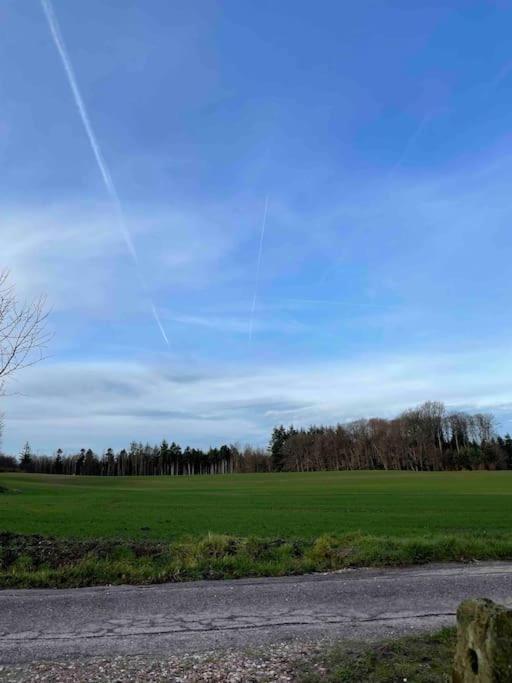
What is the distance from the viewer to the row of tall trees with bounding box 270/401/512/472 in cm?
12938

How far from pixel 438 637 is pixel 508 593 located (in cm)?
354

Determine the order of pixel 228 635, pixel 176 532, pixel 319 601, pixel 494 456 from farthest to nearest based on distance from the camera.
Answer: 1. pixel 494 456
2. pixel 176 532
3. pixel 319 601
4. pixel 228 635

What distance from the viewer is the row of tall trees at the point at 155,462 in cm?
16450

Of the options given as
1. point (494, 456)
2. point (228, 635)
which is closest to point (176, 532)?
point (228, 635)

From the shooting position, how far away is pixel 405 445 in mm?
136375

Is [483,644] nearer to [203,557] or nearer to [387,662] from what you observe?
[387,662]

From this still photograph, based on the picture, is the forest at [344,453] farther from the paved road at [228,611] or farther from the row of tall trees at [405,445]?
the paved road at [228,611]

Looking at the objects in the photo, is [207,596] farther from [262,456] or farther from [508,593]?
Answer: [262,456]

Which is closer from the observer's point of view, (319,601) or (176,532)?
(319,601)

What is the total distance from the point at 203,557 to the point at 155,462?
167150mm

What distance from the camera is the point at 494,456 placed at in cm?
12712

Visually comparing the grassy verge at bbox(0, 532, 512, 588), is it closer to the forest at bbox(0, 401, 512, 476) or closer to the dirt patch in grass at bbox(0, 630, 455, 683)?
the dirt patch in grass at bbox(0, 630, 455, 683)

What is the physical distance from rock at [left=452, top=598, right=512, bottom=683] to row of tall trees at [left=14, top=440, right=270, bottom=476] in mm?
163859

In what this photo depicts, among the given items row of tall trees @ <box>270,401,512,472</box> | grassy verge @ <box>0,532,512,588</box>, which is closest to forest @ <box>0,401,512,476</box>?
row of tall trees @ <box>270,401,512,472</box>
